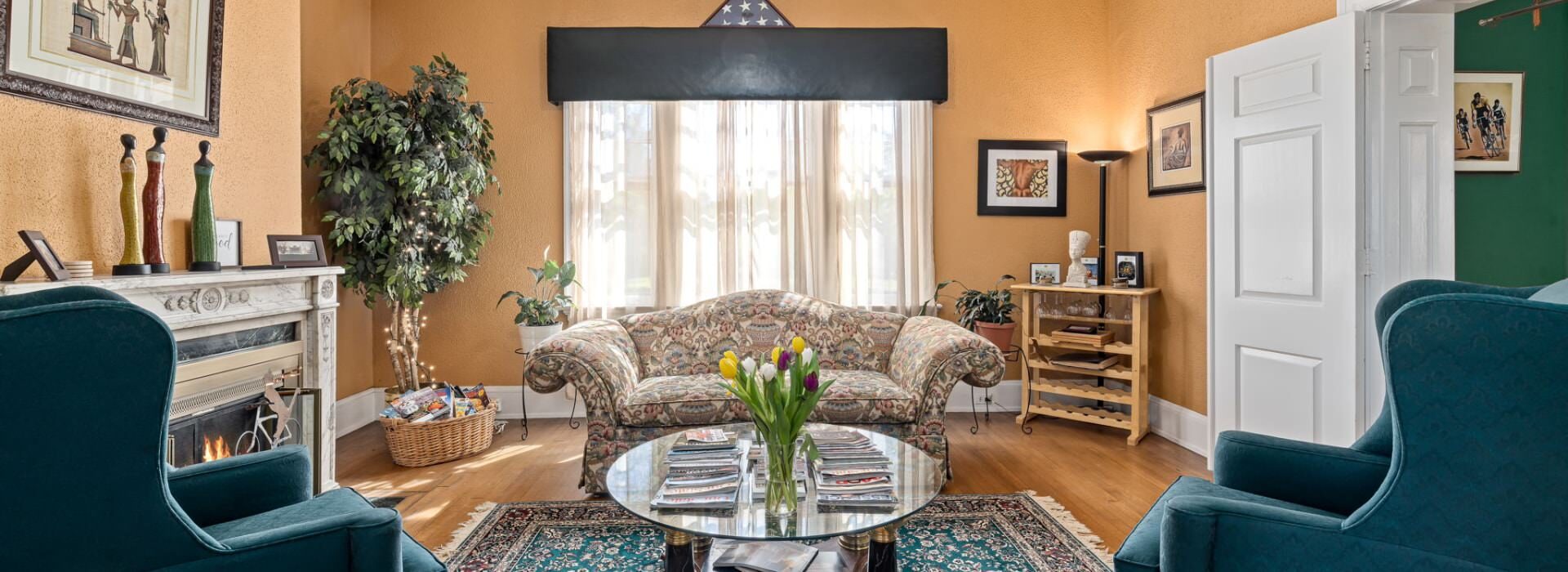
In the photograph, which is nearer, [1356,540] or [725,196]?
[1356,540]

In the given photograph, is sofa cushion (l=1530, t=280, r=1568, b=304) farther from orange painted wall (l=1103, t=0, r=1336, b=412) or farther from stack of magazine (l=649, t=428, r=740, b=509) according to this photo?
orange painted wall (l=1103, t=0, r=1336, b=412)

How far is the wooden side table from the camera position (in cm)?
397

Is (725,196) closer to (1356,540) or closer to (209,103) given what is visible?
(209,103)

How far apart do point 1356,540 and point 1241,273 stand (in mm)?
2296

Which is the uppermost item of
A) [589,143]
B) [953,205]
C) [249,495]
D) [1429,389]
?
[589,143]

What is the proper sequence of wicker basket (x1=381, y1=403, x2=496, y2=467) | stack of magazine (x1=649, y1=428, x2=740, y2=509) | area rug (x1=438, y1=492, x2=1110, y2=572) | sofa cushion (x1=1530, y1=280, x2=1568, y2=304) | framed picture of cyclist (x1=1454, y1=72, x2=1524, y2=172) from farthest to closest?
1. wicker basket (x1=381, y1=403, x2=496, y2=467)
2. framed picture of cyclist (x1=1454, y1=72, x2=1524, y2=172)
3. area rug (x1=438, y1=492, x2=1110, y2=572)
4. stack of magazine (x1=649, y1=428, x2=740, y2=509)
5. sofa cushion (x1=1530, y1=280, x2=1568, y2=304)

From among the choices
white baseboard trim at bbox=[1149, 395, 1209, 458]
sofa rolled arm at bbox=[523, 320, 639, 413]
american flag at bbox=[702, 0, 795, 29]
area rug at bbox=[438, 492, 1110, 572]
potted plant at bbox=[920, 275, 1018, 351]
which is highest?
american flag at bbox=[702, 0, 795, 29]

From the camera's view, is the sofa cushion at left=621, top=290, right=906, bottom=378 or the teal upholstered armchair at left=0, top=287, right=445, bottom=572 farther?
the sofa cushion at left=621, top=290, right=906, bottom=378

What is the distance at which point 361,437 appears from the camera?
4.15 m

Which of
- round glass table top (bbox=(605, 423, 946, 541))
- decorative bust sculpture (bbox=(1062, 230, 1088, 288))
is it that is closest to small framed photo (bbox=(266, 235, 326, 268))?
round glass table top (bbox=(605, 423, 946, 541))

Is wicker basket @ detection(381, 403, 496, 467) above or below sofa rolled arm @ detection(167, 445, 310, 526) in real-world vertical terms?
below

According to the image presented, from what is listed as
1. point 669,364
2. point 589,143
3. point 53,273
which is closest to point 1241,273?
point 669,364

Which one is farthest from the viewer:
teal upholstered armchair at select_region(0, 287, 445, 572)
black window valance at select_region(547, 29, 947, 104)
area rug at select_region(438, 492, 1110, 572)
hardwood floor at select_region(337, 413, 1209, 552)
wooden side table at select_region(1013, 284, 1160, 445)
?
black window valance at select_region(547, 29, 947, 104)

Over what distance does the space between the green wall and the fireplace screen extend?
4.83 meters
